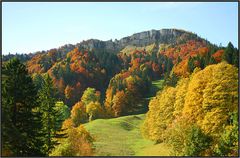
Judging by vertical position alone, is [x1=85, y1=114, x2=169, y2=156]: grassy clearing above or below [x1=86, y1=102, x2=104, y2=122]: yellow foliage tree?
below

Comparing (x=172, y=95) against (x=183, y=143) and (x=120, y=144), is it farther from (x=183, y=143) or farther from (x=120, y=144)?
(x=183, y=143)

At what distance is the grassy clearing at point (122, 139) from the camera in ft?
279

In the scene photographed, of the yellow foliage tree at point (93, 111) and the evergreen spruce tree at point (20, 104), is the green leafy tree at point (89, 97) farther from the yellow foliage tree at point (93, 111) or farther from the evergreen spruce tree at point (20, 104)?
the evergreen spruce tree at point (20, 104)

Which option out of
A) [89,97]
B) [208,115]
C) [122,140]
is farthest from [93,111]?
[208,115]

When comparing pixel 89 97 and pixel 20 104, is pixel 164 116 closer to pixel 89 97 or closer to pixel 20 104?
pixel 20 104

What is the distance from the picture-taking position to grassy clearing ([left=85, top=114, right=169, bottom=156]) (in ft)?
279

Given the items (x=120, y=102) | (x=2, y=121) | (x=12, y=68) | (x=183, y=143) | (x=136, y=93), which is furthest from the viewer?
(x=136, y=93)

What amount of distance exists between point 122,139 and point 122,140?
1.81 m

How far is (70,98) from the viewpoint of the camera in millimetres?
194500

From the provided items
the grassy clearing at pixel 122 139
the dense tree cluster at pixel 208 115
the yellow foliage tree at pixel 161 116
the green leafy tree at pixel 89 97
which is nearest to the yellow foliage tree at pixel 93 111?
the grassy clearing at pixel 122 139

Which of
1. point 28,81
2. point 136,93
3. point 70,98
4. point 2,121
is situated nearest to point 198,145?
point 28,81

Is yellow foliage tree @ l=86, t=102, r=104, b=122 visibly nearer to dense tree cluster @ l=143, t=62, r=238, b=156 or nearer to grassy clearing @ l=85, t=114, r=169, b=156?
grassy clearing @ l=85, t=114, r=169, b=156

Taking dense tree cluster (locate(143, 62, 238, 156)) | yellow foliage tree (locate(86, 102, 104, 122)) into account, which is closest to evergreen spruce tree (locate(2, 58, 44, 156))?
dense tree cluster (locate(143, 62, 238, 156))

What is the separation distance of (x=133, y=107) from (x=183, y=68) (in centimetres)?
4329
